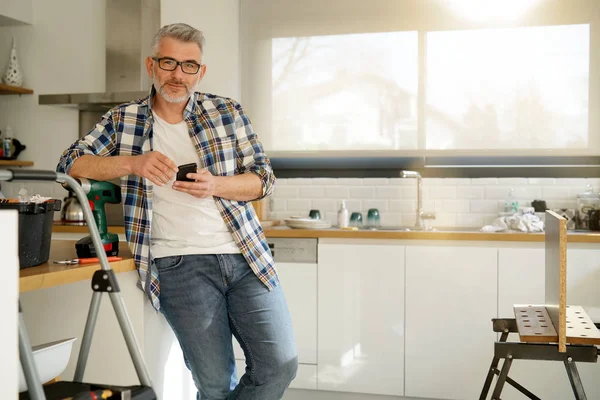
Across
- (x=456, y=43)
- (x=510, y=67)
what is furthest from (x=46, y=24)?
(x=510, y=67)

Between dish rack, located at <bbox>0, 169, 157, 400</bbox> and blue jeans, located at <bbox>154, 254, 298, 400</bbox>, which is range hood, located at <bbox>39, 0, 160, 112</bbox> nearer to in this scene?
blue jeans, located at <bbox>154, 254, 298, 400</bbox>

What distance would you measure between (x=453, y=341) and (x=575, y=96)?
151 centimetres

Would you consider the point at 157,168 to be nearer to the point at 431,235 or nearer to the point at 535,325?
the point at 535,325

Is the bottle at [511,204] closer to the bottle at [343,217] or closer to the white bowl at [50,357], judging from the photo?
the bottle at [343,217]

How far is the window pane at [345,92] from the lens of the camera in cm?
A: 416

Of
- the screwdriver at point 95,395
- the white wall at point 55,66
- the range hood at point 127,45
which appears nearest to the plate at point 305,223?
the range hood at point 127,45

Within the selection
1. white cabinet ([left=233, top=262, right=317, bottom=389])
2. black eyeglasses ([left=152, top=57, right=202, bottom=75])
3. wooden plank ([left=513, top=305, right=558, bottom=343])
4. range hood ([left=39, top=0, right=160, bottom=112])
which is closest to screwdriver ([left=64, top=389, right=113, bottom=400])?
black eyeglasses ([left=152, top=57, right=202, bottom=75])

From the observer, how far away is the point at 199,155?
2426mm

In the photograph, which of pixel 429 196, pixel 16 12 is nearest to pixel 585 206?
pixel 429 196

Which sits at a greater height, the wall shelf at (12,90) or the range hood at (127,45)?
the range hood at (127,45)

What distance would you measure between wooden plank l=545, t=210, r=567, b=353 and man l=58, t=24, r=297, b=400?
911 millimetres

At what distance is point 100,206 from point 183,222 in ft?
0.89

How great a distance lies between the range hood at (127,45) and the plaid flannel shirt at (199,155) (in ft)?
7.12

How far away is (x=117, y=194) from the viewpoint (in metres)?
2.32
